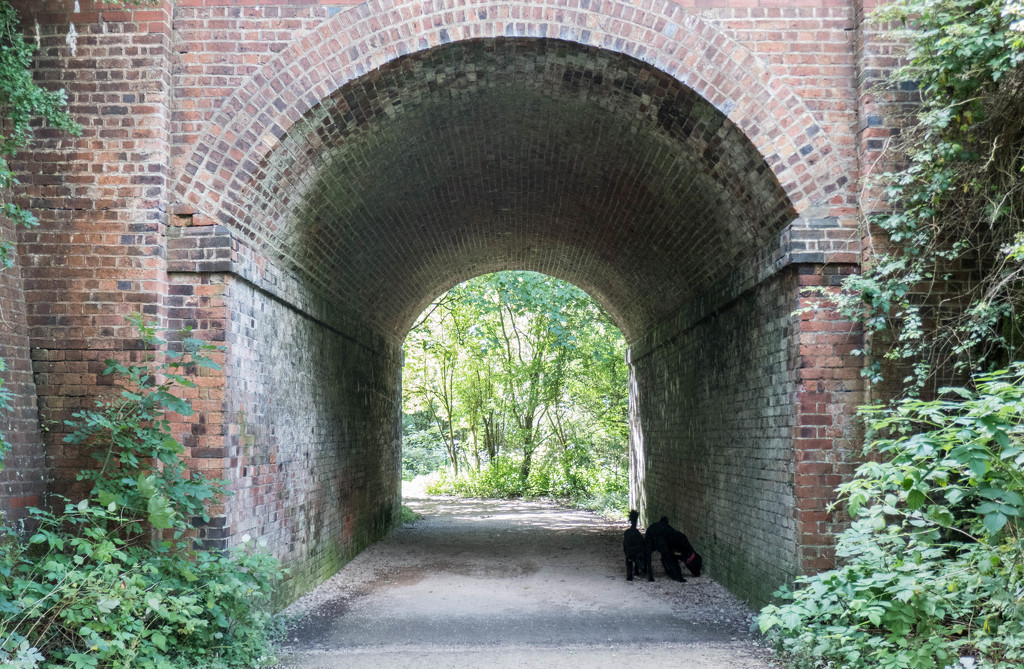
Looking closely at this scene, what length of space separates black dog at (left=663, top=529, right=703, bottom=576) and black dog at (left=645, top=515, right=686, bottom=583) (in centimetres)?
4

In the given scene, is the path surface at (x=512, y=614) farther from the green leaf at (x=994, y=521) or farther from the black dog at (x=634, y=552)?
the green leaf at (x=994, y=521)

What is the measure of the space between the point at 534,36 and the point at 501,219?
5.74 meters

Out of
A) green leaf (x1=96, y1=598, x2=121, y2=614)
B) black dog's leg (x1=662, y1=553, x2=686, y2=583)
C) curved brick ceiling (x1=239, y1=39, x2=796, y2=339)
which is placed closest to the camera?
green leaf (x1=96, y1=598, x2=121, y2=614)

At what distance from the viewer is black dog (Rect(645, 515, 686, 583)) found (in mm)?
9656

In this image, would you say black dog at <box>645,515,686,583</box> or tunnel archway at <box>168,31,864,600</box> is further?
black dog at <box>645,515,686,583</box>

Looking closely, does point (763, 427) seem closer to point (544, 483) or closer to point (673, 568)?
A: point (673, 568)

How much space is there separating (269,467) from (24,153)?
3302 mm

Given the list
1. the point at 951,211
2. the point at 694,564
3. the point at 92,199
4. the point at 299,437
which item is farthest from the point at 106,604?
the point at 694,564

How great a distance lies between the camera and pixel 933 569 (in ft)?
18.6

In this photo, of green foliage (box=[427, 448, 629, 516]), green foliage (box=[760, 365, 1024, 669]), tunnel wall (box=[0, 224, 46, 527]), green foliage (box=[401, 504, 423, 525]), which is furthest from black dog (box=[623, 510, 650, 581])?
green foliage (box=[427, 448, 629, 516])

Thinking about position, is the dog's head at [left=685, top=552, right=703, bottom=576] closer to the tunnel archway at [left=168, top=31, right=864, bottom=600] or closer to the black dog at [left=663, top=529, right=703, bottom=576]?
the black dog at [left=663, top=529, right=703, bottom=576]

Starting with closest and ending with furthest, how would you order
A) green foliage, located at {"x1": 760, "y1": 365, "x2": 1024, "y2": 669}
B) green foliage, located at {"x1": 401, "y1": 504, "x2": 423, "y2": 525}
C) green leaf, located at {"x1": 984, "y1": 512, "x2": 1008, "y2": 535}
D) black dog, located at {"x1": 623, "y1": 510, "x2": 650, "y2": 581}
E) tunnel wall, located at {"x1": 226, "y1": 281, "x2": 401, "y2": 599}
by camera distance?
green leaf, located at {"x1": 984, "y1": 512, "x2": 1008, "y2": 535} → green foliage, located at {"x1": 760, "y1": 365, "x2": 1024, "y2": 669} → tunnel wall, located at {"x1": 226, "y1": 281, "x2": 401, "y2": 599} → black dog, located at {"x1": 623, "y1": 510, "x2": 650, "y2": 581} → green foliage, located at {"x1": 401, "y1": 504, "x2": 423, "y2": 525}

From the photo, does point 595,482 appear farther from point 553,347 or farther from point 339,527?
point 339,527

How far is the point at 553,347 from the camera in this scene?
22562 millimetres
